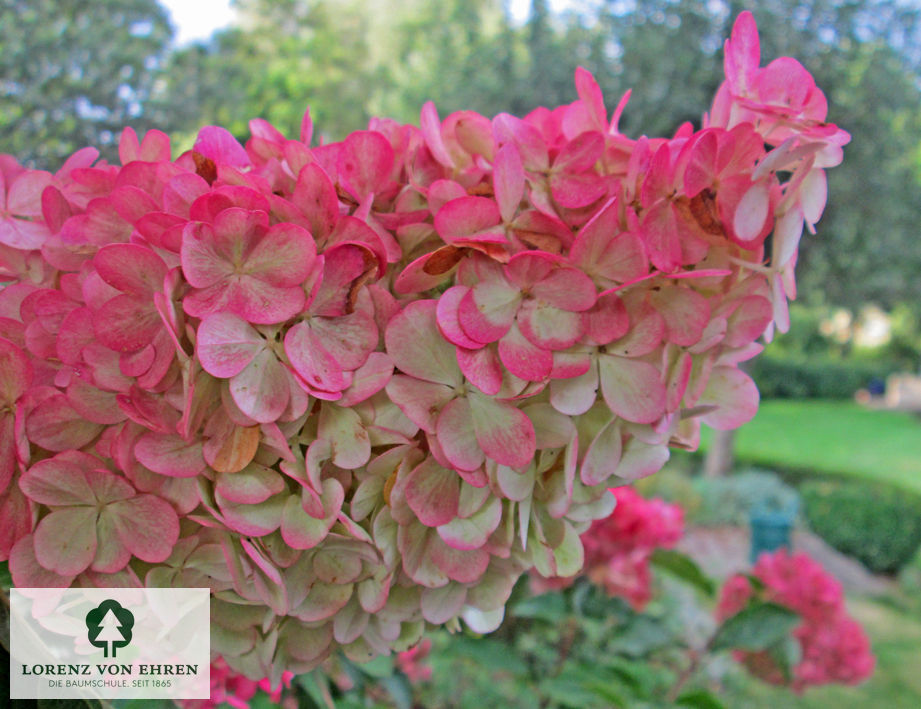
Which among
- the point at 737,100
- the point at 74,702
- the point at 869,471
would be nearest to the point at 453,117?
the point at 737,100

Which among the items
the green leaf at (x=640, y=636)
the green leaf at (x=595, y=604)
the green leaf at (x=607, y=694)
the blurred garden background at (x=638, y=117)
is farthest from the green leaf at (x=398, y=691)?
the green leaf at (x=640, y=636)

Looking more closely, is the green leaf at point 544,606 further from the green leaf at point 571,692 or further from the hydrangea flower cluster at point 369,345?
the hydrangea flower cluster at point 369,345

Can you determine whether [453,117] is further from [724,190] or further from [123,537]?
[123,537]

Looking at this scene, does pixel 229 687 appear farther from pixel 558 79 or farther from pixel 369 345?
pixel 558 79

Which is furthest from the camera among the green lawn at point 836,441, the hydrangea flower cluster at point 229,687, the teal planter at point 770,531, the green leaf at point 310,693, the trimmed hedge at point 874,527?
the green lawn at point 836,441

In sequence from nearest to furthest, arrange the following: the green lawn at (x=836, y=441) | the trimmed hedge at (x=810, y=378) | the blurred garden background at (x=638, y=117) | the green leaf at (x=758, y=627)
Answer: the blurred garden background at (x=638, y=117) < the green leaf at (x=758, y=627) < the green lawn at (x=836, y=441) < the trimmed hedge at (x=810, y=378)

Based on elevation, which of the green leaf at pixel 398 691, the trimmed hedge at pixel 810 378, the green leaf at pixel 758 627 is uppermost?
the green leaf at pixel 398 691

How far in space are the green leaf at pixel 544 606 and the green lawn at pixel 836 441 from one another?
20.7ft

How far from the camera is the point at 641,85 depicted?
423 centimetres

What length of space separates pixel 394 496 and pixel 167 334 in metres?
0.14

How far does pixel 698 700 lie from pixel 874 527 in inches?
174

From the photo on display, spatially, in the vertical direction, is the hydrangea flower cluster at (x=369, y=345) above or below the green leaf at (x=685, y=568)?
above

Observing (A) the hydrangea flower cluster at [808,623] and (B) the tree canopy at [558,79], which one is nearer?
(B) the tree canopy at [558,79]

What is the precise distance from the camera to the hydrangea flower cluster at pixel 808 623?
1.55m
